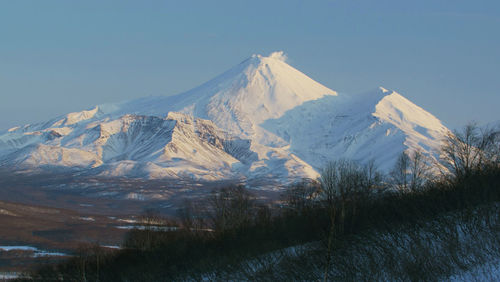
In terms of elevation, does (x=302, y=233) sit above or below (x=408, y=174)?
below

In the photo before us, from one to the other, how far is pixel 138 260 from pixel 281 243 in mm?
9366

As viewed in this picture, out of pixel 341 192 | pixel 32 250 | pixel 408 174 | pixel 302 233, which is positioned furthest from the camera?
pixel 32 250

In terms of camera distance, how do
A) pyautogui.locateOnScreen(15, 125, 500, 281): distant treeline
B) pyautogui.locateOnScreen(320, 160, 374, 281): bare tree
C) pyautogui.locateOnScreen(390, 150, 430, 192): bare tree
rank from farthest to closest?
1. pyautogui.locateOnScreen(390, 150, 430, 192): bare tree
2. pyautogui.locateOnScreen(320, 160, 374, 281): bare tree
3. pyautogui.locateOnScreen(15, 125, 500, 281): distant treeline

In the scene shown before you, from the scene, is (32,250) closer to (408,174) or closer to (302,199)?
(302,199)

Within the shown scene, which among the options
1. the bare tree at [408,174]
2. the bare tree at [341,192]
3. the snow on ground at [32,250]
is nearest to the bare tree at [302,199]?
the bare tree at [341,192]

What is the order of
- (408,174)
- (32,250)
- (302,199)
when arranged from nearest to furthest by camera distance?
1. (302,199)
2. (408,174)
3. (32,250)

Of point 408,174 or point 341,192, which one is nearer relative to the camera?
point 341,192

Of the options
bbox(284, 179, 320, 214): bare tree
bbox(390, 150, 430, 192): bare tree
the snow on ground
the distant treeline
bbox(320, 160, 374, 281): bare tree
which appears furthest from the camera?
the snow on ground

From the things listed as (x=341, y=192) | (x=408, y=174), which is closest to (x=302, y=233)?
(x=341, y=192)

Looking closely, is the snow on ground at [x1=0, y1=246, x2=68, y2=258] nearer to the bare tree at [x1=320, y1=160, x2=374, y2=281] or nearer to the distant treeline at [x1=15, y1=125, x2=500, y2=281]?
the distant treeline at [x1=15, y1=125, x2=500, y2=281]

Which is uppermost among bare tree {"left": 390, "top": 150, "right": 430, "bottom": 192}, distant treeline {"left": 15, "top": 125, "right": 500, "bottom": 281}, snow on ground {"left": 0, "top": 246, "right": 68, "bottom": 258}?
bare tree {"left": 390, "top": 150, "right": 430, "bottom": 192}

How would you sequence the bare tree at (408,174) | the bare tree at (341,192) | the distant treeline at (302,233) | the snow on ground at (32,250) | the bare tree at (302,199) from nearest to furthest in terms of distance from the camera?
the distant treeline at (302,233) → the bare tree at (341,192) → the bare tree at (408,174) → the bare tree at (302,199) → the snow on ground at (32,250)

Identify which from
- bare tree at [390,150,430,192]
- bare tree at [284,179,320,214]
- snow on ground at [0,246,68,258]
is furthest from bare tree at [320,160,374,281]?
snow on ground at [0,246,68,258]

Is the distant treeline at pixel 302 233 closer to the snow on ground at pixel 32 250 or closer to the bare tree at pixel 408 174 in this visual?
the bare tree at pixel 408 174
